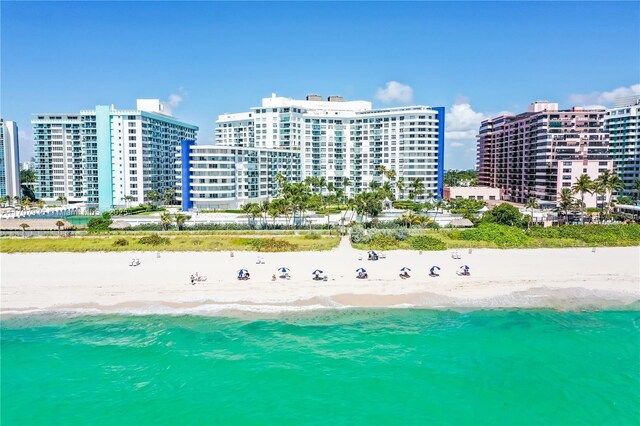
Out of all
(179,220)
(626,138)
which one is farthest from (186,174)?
(626,138)

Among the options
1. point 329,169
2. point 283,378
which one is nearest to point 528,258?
point 283,378

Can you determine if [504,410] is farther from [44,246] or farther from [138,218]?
[138,218]

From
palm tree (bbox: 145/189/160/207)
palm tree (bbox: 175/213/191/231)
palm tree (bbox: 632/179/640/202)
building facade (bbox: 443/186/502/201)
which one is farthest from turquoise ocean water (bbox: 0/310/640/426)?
building facade (bbox: 443/186/502/201)

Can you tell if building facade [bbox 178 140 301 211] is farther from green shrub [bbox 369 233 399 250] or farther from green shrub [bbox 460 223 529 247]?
green shrub [bbox 460 223 529 247]

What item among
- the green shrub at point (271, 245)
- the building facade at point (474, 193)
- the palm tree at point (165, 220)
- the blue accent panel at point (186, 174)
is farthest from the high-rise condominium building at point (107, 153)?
the building facade at point (474, 193)

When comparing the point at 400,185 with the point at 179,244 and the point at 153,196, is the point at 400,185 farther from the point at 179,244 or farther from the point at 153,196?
the point at 153,196

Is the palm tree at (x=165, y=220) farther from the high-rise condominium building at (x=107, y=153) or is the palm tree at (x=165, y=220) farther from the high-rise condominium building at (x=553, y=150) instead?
the high-rise condominium building at (x=553, y=150)

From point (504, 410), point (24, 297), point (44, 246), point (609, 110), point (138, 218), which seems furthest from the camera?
point (609, 110)
